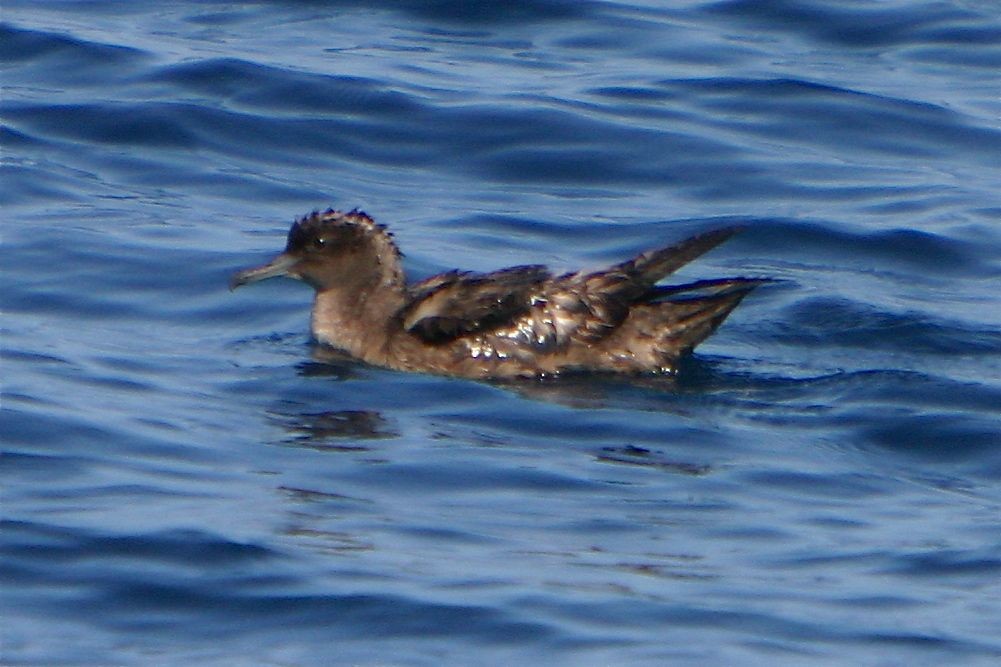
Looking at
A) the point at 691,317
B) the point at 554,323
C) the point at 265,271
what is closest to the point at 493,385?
the point at 554,323

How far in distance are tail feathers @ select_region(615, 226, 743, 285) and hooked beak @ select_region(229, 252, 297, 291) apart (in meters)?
1.98

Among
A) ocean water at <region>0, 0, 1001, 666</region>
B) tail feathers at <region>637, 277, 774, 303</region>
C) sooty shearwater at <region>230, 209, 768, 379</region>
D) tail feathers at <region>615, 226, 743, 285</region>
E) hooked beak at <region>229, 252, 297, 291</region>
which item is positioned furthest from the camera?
hooked beak at <region>229, 252, 297, 291</region>

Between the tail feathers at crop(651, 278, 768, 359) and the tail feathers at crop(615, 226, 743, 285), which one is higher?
the tail feathers at crop(615, 226, 743, 285)

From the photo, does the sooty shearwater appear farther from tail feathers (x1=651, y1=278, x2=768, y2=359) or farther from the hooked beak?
the hooked beak

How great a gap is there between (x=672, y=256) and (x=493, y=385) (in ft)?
3.81

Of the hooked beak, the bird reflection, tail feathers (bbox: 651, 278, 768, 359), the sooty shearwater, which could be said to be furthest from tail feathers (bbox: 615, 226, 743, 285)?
the hooked beak

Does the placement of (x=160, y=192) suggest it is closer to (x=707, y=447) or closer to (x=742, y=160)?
(x=742, y=160)

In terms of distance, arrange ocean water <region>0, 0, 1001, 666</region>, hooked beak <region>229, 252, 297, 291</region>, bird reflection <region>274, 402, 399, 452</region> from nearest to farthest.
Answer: ocean water <region>0, 0, 1001, 666</region>, bird reflection <region>274, 402, 399, 452</region>, hooked beak <region>229, 252, 297, 291</region>

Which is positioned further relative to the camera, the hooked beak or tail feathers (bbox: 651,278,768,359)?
the hooked beak

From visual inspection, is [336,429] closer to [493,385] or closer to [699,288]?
[493,385]

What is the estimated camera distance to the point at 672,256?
33.9ft

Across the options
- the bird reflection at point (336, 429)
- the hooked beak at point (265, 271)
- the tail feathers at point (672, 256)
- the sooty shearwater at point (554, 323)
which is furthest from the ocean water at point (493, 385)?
the tail feathers at point (672, 256)

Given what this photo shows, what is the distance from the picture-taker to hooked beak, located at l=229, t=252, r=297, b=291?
36.1 feet

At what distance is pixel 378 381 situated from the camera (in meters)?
10.4
